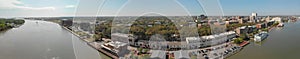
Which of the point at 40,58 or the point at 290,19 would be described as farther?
the point at 290,19

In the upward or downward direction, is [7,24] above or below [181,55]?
above

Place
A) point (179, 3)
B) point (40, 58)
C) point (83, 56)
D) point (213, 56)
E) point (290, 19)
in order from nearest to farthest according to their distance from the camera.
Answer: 1. point (83, 56)
2. point (179, 3)
3. point (213, 56)
4. point (40, 58)
5. point (290, 19)

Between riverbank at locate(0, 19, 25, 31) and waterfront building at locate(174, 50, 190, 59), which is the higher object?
riverbank at locate(0, 19, 25, 31)

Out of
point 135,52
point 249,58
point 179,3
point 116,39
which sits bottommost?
point 249,58

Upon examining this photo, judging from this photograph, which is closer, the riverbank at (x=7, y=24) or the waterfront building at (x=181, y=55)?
the waterfront building at (x=181, y=55)

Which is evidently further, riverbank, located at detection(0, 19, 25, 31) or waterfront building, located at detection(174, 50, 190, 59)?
riverbank, located at detection(0, 19, 25, 31)

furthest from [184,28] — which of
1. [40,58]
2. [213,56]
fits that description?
[40,58]

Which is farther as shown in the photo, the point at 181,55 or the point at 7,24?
the point at 7,24

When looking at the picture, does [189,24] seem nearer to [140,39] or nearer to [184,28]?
[184,28]

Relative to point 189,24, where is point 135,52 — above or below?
below

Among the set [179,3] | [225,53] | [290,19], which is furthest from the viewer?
[290,19]

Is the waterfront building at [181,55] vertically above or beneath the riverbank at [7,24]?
beneath
